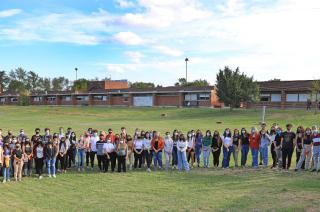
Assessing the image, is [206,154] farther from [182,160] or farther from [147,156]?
[147,156]

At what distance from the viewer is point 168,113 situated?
191 ft

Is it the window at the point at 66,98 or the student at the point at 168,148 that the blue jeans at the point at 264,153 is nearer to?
the student at the point at 168,148

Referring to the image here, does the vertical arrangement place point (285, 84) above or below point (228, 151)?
above

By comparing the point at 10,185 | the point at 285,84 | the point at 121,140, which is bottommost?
the point at 10,185

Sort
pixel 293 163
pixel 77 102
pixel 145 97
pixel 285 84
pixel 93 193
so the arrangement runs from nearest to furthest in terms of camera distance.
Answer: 1. pixel 93 193
2. pixel 293 163
3. pixel 285 84
4. pixel 145 97
5. pixel 77 102

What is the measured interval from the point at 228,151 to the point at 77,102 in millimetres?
73699

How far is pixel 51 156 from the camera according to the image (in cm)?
1548

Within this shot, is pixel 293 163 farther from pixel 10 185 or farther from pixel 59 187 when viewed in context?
pixel 10 185

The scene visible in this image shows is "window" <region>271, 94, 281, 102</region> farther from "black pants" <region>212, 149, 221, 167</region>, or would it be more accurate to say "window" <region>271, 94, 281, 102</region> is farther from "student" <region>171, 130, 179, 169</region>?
"student" <region>171, 130, 179, 169</region>

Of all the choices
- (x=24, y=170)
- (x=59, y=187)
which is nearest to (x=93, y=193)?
(x=59, y=187)

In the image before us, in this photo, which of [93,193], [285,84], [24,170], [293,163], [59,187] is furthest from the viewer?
[285,84]

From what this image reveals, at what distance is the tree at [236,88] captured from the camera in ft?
176

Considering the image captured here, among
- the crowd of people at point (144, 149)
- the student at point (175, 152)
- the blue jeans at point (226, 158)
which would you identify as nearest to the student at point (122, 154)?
the crowd of people at point (144, 149)

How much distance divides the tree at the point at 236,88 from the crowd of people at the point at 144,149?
3692cm
